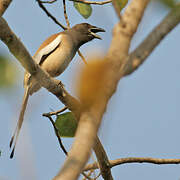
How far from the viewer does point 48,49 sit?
4945 millimetres

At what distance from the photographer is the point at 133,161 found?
3.56m

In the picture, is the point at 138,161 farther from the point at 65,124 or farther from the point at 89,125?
the point at 89,125

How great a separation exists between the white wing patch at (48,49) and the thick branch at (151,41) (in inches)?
148

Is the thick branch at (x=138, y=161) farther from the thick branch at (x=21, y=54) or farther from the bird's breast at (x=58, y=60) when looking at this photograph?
the bird's breast at (x=58, y=60)

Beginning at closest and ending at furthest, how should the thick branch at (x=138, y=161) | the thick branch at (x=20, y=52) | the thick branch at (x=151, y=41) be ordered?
the thick branch at (x=151, y=41) → the thick branch at (x=20, y=52) → the thick branch at (x=138, y=161)

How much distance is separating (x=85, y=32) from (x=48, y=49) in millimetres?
807

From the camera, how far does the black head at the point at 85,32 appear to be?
5422 millimetres

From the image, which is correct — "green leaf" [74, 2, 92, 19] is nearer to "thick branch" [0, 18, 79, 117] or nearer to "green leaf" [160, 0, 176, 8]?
"thick branch" [0, 18, 79, 117]

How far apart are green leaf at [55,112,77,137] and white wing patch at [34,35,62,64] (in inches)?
61.0

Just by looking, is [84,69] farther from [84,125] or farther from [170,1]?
[170,1]

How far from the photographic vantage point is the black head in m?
5.42

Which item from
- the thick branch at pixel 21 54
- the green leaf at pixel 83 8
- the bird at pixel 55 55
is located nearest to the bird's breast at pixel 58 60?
the bird at pixel 55 55

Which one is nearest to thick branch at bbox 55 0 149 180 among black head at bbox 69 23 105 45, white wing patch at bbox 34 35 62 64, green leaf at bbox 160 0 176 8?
green leaf at bbox 160 0 176 8

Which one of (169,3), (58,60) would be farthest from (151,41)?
(58,60)
